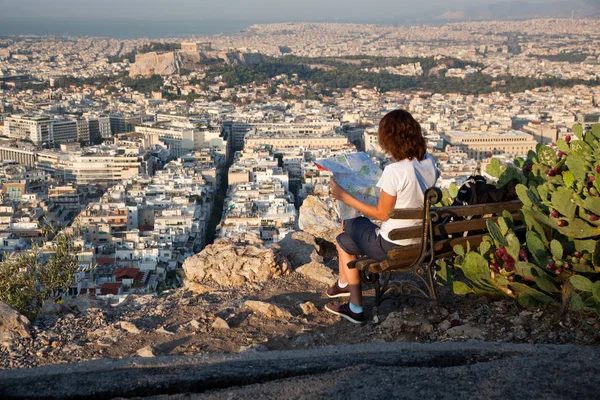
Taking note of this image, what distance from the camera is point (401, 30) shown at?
427ft

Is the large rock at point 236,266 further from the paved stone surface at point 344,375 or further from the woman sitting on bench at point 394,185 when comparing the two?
the paved stone surface at point 344,375

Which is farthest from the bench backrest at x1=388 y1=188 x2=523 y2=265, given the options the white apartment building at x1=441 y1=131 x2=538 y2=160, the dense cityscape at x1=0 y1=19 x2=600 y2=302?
the white apartment building at x1=441 y1=131 x2=538 y2=160

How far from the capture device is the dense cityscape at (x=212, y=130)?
1692 cm

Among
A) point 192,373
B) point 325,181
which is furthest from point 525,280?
point 325,181

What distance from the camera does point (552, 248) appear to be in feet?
9.64

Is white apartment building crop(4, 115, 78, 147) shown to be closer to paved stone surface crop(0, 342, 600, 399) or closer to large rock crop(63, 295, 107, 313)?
large rock crop(63, 295, 107, 313)

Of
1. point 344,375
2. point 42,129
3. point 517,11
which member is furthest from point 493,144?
point 517,11

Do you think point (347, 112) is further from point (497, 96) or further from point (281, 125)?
point (497, 96)

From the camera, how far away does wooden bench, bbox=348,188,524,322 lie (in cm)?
313

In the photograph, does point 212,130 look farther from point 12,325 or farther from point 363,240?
point 363,240

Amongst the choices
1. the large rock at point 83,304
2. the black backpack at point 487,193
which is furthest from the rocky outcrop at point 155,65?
the black backpack at point 487,193

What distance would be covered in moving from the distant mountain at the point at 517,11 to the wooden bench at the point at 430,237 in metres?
142

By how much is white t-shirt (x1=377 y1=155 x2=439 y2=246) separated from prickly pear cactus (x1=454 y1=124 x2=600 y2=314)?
11.5 inches

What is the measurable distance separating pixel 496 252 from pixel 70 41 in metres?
115
